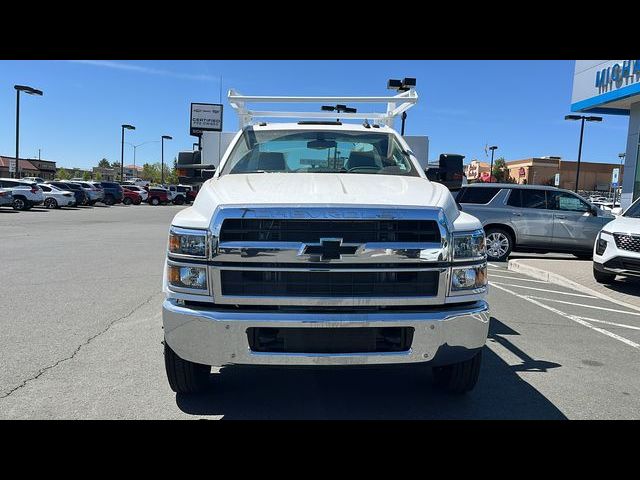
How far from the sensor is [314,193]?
351 cm

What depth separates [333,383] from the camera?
4336 millimetres

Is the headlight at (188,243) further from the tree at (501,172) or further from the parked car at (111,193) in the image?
the tree at (501,172)

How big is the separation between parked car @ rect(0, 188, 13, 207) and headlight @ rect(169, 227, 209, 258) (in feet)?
93.7

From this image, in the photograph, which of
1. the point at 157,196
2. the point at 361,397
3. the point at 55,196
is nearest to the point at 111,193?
the point at 157,196

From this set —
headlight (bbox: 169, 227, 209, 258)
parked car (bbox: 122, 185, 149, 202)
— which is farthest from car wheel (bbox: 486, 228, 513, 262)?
parked car (bbox: 122, 185, 149, 202)

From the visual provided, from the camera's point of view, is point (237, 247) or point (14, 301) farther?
point (14, 301)

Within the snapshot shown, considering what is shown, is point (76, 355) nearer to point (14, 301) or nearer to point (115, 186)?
point (14, 301)

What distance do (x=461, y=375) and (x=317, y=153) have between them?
240 centimetres

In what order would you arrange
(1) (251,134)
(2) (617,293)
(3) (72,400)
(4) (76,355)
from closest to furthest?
(3) (72,400)
(4) (76,355)
(1) (251,134)
(2) (617,293)

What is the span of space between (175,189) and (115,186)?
11.1 m

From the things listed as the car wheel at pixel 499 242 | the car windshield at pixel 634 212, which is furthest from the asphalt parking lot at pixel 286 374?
the car wheel at pixel 499 242
